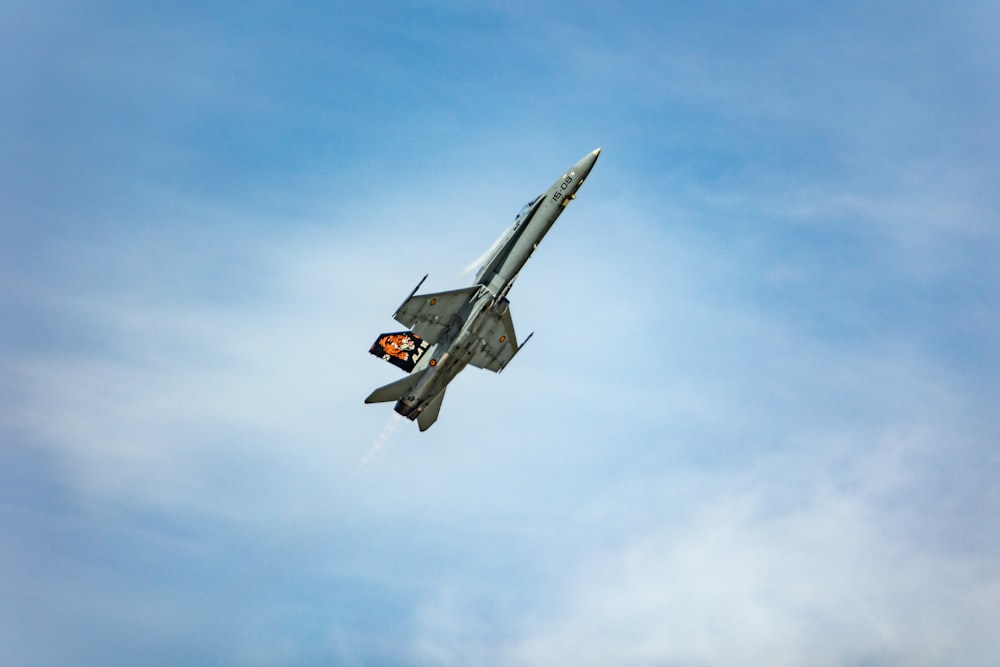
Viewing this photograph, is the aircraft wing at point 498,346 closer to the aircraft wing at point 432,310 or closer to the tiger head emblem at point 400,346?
the aircraft wing at point 432,310

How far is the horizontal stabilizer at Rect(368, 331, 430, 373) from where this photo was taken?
149625 mm

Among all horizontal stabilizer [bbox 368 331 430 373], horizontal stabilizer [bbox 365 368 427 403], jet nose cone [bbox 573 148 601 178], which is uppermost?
jet nose cone [bbox 573 148 601 178]

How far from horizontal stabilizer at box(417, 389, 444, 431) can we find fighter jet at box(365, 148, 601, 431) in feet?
6.88

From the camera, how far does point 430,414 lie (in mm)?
153750

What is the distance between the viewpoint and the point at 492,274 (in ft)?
479

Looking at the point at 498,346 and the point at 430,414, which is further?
the point at 430,414

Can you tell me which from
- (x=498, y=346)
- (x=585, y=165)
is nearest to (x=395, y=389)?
(x=498, y=346)

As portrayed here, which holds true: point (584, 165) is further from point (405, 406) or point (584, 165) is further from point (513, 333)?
point (405, 406)

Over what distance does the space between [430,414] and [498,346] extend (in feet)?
31.3

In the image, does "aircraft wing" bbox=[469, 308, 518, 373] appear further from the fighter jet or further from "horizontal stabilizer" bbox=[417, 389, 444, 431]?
"horizontal stabilizer" bbox=[417, 389, 444, 431]

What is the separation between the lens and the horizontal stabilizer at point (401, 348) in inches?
5891

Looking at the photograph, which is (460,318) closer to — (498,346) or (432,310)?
(432,310)

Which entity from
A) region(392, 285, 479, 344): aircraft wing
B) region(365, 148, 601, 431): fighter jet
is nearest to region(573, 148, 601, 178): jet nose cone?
region(365, 148, 601, 431): fighter jet

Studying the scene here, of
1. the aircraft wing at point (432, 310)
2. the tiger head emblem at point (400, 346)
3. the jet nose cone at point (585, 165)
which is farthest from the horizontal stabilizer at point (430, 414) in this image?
the jet nose cone at point (585, 165)
